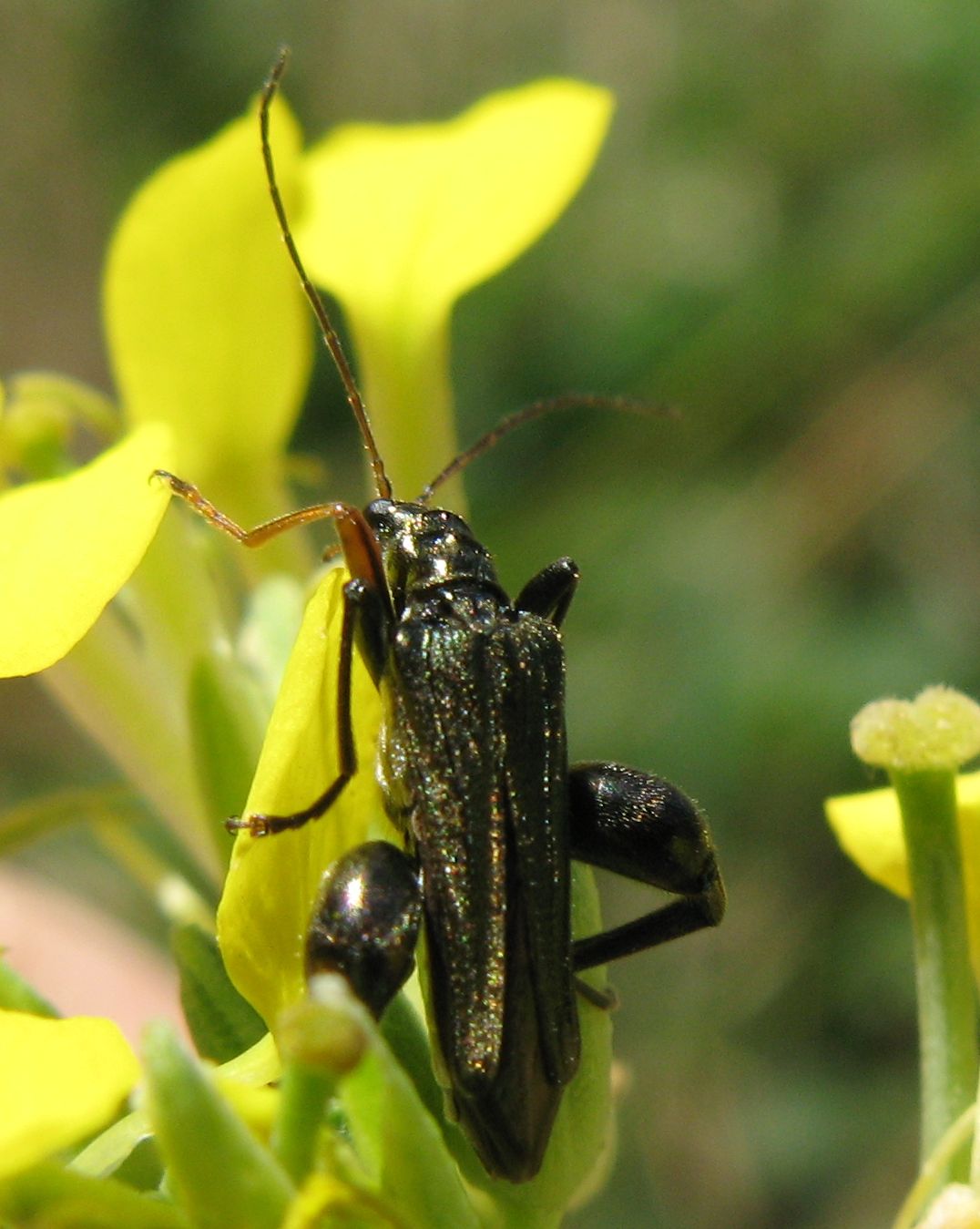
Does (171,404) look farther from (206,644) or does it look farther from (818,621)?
(818,621)

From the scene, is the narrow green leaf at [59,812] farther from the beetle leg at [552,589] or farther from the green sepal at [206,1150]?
the green sepal at [206,1150]

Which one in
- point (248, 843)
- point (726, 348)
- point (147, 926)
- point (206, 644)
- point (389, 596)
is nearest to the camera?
point (248, 843)

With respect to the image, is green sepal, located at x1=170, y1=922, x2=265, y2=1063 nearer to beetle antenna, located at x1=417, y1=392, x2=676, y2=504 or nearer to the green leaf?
the green leaf

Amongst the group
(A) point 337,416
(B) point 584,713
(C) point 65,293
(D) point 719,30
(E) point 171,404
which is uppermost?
(C) point 65,293

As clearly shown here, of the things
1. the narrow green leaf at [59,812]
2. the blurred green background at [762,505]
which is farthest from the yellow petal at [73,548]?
the blurred green background at [762,505]

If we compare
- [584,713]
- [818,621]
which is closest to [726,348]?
[818,621]

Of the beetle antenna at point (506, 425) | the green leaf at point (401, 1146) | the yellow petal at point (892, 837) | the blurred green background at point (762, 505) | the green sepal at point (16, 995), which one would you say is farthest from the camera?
the blurred green background at point (762, 505)

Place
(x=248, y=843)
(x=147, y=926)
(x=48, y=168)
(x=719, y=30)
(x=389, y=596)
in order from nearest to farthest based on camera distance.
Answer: (x=248, y=843), (x=389, y=596), (x=147, y=926), (x=719, y=30), (x=48, y=168)

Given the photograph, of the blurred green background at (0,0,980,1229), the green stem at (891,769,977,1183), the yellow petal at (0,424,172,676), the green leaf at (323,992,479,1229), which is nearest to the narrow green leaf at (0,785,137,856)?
the yellow petal at (0,424,172,676)
